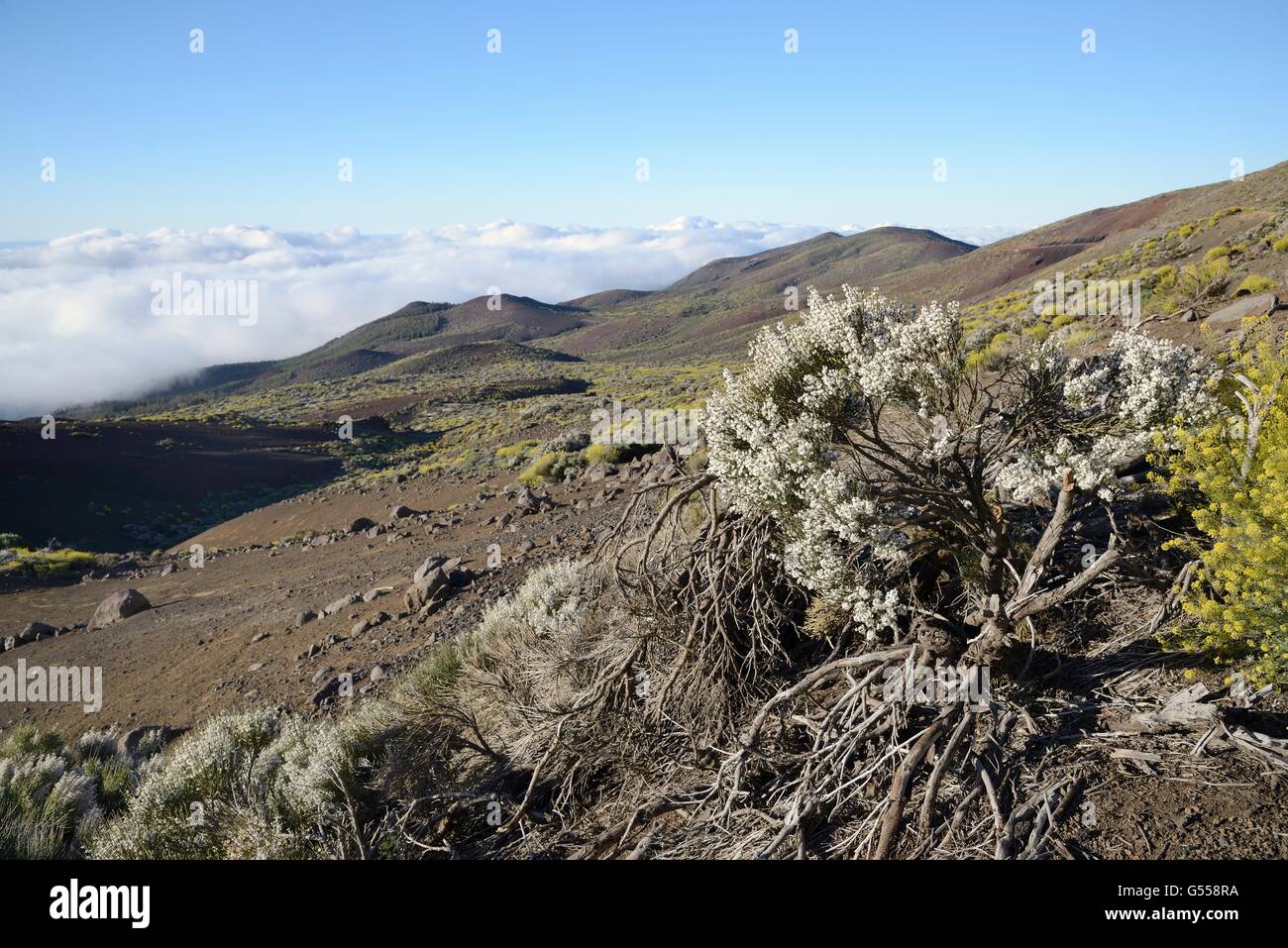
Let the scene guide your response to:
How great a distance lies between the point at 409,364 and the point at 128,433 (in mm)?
60630

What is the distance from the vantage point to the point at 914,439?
416cm

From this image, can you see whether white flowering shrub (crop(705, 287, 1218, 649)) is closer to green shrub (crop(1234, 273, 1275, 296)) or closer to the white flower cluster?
the white flower cluster

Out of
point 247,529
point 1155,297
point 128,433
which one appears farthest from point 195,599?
point 128,433

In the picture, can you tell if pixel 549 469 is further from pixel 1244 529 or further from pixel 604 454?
pixel 1244 529

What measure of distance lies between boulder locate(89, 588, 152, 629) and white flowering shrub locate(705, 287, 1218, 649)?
1465cm

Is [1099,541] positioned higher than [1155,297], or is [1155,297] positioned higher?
[1155,297]

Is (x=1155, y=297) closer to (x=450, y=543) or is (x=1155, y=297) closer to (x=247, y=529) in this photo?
(x=450, y=543)

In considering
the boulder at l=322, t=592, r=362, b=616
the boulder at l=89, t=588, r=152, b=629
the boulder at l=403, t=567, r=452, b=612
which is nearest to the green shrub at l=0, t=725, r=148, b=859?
the boulder at l=322, t=592, r=362, b=616

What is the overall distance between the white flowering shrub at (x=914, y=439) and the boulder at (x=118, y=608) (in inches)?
577

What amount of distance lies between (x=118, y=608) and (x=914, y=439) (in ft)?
A: 51.1

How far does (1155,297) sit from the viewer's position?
14844mm

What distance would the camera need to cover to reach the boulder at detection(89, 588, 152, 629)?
1352 cm

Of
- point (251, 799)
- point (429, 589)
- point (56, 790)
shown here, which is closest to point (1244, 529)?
point (251, 799)

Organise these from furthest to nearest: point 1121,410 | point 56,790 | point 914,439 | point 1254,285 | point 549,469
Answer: point 549,469 → point 1254,285 → point 56,790 → point 914,439 → point 1121,410
